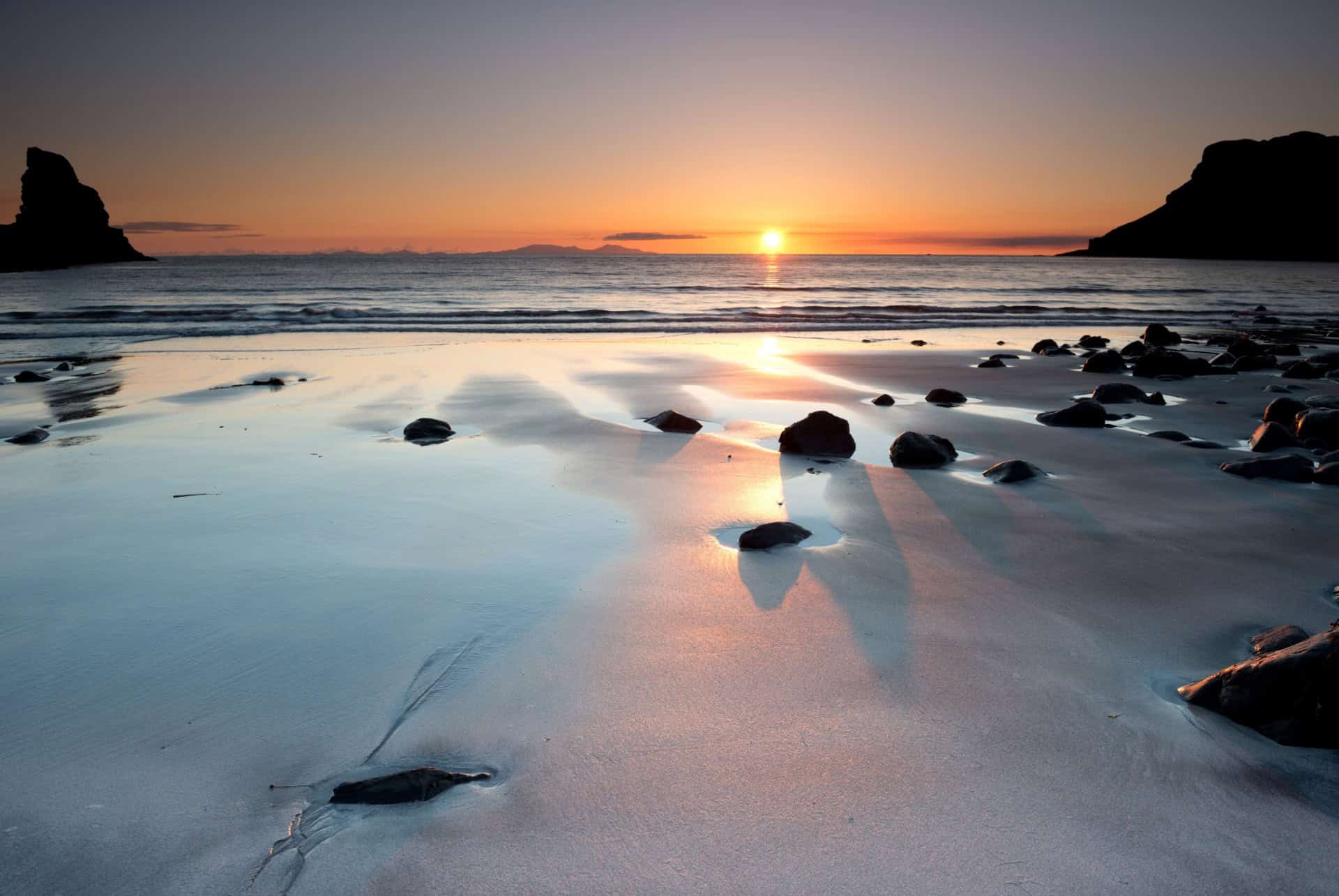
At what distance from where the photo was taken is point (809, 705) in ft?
8.86

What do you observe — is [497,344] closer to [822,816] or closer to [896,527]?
[896,527]

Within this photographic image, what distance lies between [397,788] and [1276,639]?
135 inches

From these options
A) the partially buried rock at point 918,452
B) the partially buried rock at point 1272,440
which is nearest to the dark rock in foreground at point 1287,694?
the partially buried rock at point 918,452

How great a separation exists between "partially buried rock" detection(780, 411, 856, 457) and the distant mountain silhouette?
12551 cm

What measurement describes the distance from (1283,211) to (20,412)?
15430 centimetres

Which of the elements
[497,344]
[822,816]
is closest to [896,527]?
[822,816]

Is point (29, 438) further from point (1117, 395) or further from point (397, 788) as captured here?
point (1117, 395)

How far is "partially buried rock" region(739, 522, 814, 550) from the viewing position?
4.28 meters

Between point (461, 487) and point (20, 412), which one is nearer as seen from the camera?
point (461, 487)

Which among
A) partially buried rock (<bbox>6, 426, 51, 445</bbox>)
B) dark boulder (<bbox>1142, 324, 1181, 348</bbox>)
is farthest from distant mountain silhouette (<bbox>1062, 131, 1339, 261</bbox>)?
partially buried rock (<bbox>6, 426, 51, 445</bbox>)

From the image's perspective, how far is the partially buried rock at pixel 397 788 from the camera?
217cm

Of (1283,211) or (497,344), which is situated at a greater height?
(1283,211)

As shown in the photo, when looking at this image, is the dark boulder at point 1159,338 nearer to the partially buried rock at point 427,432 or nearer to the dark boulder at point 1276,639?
the dark boulder at point 1276,639

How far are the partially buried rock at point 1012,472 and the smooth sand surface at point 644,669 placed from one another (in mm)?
169
